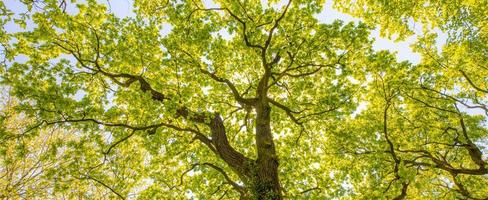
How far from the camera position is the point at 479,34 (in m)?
12.9

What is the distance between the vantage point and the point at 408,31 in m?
13.2

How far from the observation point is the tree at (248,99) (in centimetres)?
1004

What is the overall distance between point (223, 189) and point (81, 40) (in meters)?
7.81

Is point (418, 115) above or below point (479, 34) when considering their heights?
below

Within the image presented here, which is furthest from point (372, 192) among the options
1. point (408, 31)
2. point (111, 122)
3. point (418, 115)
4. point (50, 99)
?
point (50, 99)

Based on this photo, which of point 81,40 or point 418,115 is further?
point 418,115

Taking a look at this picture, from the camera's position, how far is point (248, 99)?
38.7 feet

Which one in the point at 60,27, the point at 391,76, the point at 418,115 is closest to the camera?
the point at 60,27

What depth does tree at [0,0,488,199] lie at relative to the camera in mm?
10039

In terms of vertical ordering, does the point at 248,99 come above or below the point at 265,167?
above

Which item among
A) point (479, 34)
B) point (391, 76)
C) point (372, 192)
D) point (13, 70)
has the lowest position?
point (372, 192)

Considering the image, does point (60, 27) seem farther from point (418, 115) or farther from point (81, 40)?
point (418, 115)

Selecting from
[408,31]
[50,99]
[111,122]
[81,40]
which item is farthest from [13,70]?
[408,31]

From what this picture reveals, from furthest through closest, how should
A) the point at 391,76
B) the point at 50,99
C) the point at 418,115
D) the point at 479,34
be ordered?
the point at 418,115, the point at 479,34, the point at 391,76, the point at 50,99
